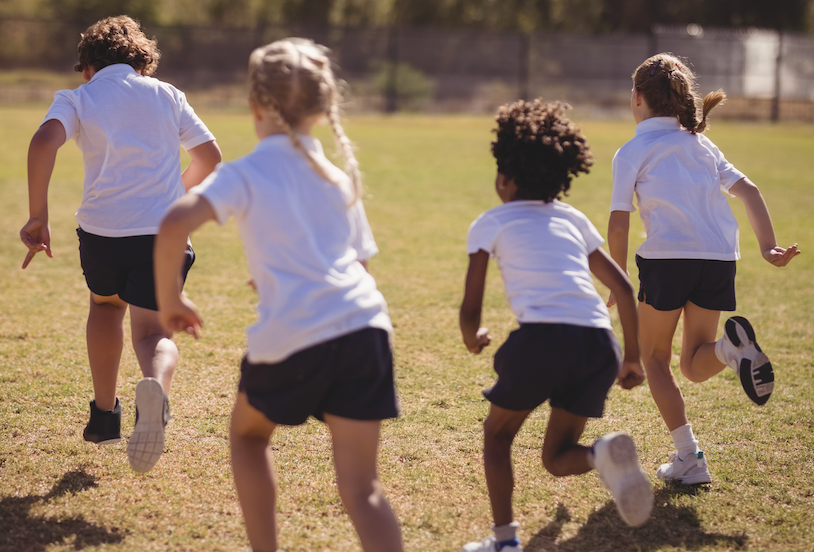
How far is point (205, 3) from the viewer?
39469 mm

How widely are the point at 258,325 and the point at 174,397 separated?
218 centimetres

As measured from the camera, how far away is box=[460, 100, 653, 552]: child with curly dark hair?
2529 mm

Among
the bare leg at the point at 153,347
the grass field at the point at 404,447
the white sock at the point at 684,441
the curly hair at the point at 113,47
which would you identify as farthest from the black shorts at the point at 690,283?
the curly hair at the point at 113,47

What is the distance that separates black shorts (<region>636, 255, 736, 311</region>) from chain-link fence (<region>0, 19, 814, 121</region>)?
23347 millimetres

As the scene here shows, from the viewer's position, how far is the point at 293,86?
2230 mm

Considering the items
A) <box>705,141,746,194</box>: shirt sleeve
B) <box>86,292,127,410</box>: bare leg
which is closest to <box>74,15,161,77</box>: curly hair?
<box>86,292,127,410</box>: bare leg

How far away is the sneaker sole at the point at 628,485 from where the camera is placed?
8.27 ft

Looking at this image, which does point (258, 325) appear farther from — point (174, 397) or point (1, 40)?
point (1, 40)

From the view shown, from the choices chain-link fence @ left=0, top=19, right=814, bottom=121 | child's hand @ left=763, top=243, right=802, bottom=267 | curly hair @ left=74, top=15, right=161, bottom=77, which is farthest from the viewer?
chain-link fence @ left=0, top=19, right=814, bottom=121

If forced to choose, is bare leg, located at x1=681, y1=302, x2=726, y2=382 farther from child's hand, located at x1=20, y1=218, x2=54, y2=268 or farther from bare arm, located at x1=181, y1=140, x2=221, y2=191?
child's hand, located at x1=20, y1=218, x2=54, y2=268

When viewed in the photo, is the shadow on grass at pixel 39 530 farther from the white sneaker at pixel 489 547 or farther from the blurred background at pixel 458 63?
the blurred background at pixel 458 63

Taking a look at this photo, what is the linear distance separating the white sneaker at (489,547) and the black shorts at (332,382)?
2.43 ft

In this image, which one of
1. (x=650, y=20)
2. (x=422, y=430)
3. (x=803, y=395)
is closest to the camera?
(x=422, y=430)

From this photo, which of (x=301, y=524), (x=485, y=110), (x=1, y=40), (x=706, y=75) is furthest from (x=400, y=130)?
(x=301, y=524)
